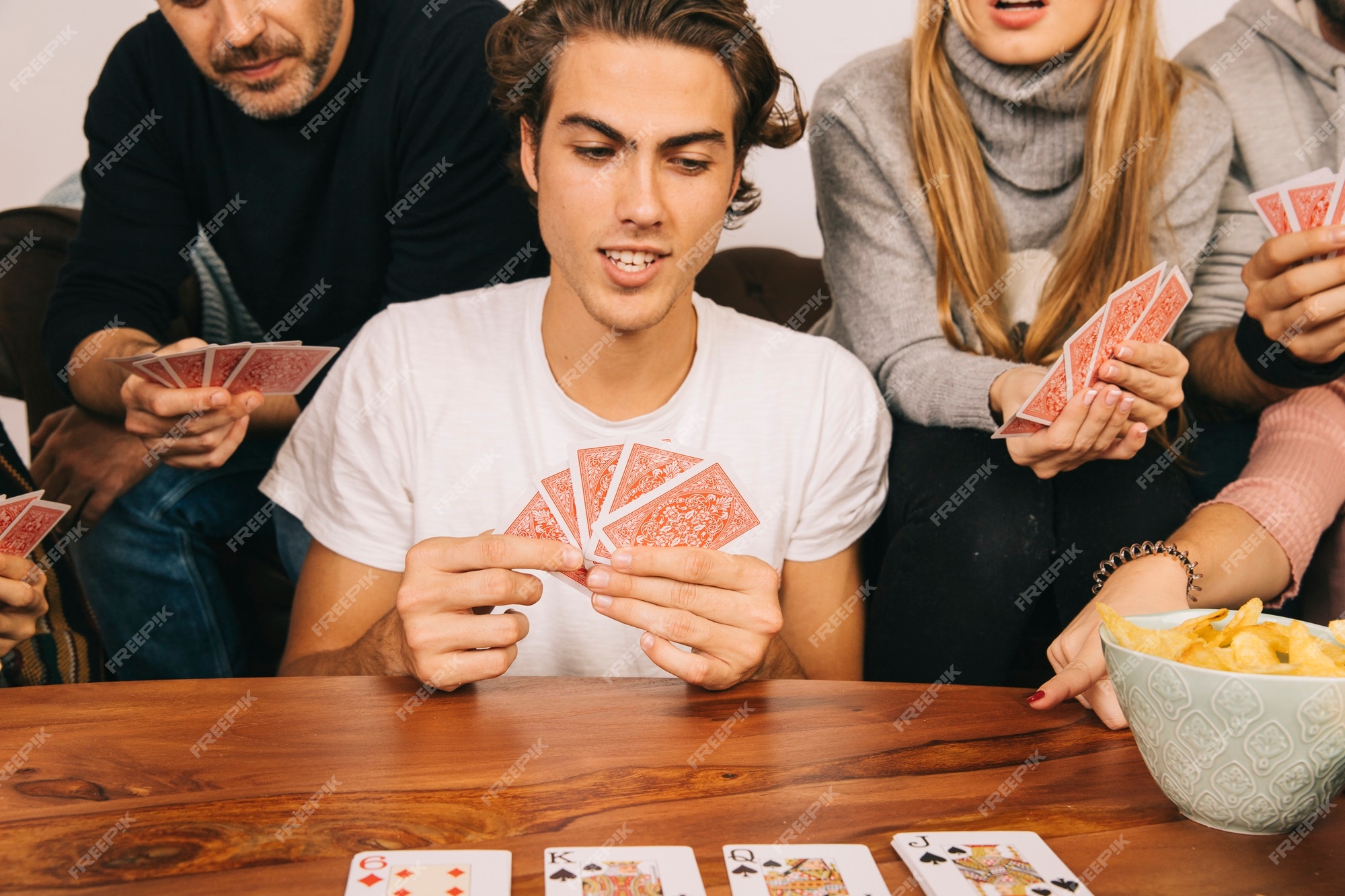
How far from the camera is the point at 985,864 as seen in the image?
3.07 ft

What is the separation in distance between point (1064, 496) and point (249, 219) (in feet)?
6.42

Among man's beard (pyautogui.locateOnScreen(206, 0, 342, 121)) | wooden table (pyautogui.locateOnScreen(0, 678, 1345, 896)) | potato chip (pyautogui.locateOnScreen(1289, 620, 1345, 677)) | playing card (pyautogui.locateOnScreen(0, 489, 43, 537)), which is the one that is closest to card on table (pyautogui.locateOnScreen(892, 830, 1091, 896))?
wooden table (pyautogui.locateOnScreen(0, 678, 1345, 896))

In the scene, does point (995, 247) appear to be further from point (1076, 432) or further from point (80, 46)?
point (80, 46)

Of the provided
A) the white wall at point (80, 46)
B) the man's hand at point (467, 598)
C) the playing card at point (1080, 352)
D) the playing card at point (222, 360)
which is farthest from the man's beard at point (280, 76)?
the playing card at point (1080, 352)

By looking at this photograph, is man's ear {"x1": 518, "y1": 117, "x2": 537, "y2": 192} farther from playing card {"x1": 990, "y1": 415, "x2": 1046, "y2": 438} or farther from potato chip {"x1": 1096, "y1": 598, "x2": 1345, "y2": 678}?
potato chip {"x1": 1096, "y1": 598, "x2": 1345, "y2": 678}

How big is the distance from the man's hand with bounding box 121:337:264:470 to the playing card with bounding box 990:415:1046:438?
1.41 meters

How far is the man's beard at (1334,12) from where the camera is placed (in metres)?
2.47

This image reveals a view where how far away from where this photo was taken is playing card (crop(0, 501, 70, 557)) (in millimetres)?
1650

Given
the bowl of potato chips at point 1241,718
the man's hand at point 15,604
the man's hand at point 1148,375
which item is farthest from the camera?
the man's hand at point 1148,375

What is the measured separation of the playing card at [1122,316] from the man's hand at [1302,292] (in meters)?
0.25

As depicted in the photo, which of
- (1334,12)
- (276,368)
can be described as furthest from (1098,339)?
(276,368)

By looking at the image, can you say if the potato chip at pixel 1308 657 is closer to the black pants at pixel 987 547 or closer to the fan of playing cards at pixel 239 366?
the black pants at pixel 987 547

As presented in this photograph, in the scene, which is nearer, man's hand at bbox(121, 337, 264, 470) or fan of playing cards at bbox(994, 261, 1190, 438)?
fan of playing cards at bbox(994, 261, 1190, 438)

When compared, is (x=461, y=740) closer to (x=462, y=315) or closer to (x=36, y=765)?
(x=36, y=765)
